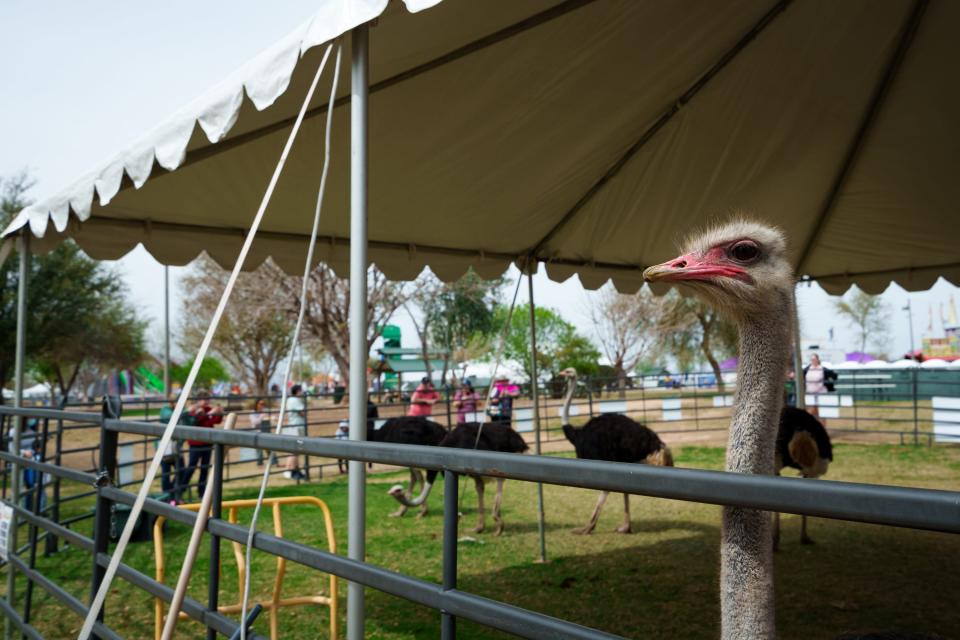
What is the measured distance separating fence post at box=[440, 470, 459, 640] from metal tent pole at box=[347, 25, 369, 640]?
94 centimetres

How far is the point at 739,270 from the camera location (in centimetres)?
187

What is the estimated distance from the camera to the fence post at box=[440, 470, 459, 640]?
4.25ft

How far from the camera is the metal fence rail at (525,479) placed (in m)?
0.81

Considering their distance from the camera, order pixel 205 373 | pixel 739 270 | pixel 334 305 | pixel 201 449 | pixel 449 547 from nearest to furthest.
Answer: pixel 449 547, pixel 739 270, pixel 201 449, pixel 334 305, pixel 205 373

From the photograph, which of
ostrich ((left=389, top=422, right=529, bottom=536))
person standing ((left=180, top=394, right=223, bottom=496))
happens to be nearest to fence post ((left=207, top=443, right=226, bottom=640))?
ostrich ((left=389, top=422, right=529, bottom=536))

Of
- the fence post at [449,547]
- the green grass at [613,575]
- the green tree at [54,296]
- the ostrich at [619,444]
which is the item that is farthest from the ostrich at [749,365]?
the green tree at [54,296]

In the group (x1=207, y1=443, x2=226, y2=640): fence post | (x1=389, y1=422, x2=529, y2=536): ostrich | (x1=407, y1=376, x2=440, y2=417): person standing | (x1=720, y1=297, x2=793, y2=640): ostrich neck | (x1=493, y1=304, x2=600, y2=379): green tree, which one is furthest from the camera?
(x1=493, y1=304, x2=600, y2=379): green tree

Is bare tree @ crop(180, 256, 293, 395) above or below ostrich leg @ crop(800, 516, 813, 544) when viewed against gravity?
above

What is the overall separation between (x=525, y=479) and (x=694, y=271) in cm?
96

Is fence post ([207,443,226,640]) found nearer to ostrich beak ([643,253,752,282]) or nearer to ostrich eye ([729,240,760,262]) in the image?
ostrich beak ([643,253,752,282])

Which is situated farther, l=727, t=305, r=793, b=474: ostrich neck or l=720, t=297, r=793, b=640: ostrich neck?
l=727, t=305, r=793, b=474: ostrich neck

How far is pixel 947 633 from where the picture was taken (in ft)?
13.1

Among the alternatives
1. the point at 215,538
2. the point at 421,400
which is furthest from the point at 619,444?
the point at 421,400

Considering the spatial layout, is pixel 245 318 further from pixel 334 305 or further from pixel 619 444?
pixel 619 444
